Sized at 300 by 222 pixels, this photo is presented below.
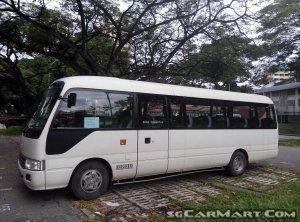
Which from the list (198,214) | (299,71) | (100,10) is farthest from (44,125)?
(299,71)

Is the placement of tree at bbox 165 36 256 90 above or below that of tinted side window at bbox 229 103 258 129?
above

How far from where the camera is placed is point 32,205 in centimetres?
649

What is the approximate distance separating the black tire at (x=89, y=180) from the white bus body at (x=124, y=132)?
0.02 m

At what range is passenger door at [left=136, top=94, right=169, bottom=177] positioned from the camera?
7.54m

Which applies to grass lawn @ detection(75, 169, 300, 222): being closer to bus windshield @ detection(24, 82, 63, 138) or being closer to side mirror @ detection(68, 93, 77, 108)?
bus windshield @ detection(24, 82, 63, 138)

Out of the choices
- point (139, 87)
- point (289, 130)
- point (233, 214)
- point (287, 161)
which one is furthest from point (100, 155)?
point (289, 130)

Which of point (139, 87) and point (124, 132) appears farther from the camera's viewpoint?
point (139, 87)

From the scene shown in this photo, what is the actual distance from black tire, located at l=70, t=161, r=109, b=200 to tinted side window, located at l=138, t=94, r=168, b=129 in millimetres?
1339

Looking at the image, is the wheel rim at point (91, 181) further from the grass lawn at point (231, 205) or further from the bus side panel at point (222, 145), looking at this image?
the bus side panel at point (222, 145)

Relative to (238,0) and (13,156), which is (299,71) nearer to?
(238,0)

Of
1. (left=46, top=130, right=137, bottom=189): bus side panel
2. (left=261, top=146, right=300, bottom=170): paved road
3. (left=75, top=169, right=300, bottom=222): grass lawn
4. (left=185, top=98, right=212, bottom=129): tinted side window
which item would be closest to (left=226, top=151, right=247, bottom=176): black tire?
(left=185, top=98, right=212, bottom=129): tinted side window

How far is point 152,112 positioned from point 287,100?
141 ft

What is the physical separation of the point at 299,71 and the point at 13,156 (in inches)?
1099

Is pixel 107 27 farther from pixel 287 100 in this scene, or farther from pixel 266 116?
pixel 287 100
